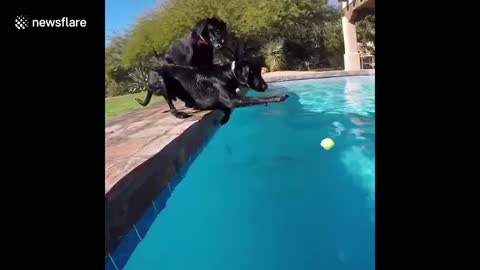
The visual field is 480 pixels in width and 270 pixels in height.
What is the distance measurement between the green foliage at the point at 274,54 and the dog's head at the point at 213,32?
5.67 metres

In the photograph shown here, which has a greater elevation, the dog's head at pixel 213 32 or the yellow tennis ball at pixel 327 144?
the dog's head at pixel 213 32

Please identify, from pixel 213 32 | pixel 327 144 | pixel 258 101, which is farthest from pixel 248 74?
pixel 327 144

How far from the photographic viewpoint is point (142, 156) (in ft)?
7.16

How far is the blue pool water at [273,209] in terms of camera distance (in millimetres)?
1666

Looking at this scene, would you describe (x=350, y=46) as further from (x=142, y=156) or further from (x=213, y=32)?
(x=142, y=156)

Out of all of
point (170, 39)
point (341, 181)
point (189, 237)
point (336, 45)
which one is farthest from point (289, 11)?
point (189, 237)

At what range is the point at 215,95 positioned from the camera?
3.88 metres

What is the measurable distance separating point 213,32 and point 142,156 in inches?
80.0
